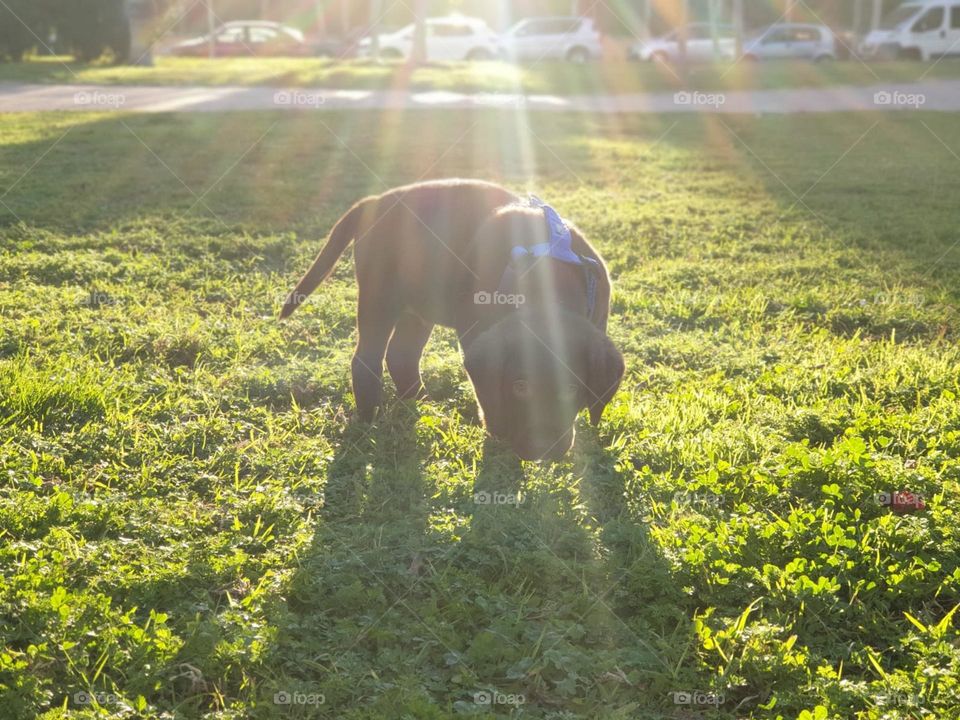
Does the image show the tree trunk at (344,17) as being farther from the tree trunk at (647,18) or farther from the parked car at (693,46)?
the parked car at (693,46)

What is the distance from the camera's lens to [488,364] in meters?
4.13

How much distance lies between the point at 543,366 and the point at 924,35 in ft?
103

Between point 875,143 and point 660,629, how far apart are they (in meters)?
12.4

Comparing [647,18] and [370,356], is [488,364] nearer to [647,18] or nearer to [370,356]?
[370,356]

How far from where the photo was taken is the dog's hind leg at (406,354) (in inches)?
209

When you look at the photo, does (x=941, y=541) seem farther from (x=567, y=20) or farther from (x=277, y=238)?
(x=567, y=20)

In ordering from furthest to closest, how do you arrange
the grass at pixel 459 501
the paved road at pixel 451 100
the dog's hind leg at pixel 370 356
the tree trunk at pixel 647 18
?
the tree trunk at pixel 647 18
the paved road at pixel 451 100
the dog's hind leg at pixel 370 356
the grass at pixel 459 501

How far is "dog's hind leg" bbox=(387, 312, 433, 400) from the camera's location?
5.31 m

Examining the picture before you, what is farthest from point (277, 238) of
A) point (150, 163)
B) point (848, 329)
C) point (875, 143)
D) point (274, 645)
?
point (875, 143)

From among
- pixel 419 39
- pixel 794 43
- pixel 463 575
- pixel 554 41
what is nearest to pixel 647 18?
pixel 554 41

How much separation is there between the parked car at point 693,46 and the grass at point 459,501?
85.0 feet

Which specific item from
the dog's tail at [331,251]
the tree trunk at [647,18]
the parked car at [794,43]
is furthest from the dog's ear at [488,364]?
the tree trunk at [647,18]

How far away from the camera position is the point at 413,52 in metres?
29.2

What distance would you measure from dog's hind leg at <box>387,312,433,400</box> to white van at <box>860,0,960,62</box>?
30111 millimetres
